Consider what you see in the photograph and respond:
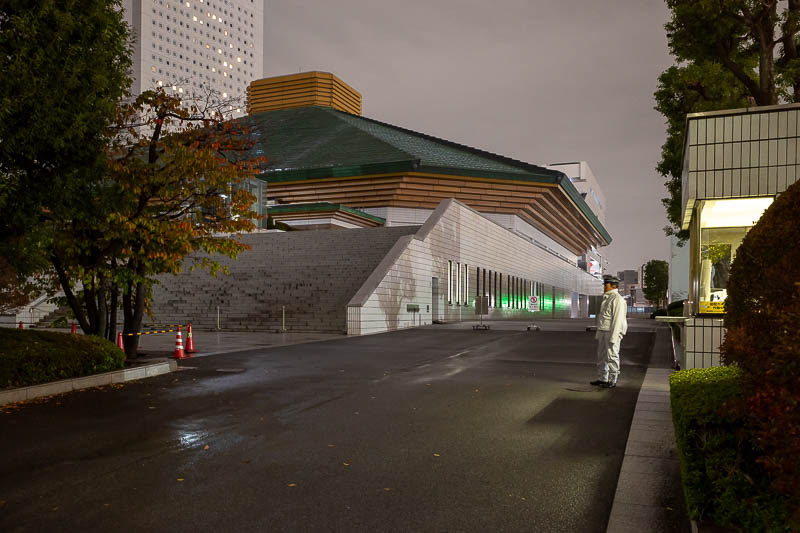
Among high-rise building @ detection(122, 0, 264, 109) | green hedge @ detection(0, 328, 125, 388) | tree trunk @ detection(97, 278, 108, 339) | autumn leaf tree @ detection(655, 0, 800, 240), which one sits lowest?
green hedge @ detection(0, 328, 125, 388)

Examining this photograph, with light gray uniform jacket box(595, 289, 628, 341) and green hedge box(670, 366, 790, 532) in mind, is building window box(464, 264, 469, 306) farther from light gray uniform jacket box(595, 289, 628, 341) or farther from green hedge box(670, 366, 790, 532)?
green hedge box(670, 366, 790, 532)

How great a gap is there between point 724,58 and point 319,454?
19.2 meters

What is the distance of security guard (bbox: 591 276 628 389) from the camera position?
374 inches

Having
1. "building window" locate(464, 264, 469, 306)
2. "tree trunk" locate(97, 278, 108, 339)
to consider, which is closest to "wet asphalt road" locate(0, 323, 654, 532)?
"tree trunk" locate(97, 278, 108, 339)

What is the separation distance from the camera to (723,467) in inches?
133

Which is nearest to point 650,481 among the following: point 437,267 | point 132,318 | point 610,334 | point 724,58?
point 610,334

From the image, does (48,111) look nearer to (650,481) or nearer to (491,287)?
(650,481)

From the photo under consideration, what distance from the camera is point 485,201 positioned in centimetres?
5250

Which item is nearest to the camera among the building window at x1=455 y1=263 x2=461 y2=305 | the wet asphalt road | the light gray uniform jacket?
the wet asphalt road

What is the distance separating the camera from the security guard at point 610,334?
9.49 metres

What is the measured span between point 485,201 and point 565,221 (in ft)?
68.7

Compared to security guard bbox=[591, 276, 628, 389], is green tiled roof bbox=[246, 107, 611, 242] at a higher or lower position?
higher

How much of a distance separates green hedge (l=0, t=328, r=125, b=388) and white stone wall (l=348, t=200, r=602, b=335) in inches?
464

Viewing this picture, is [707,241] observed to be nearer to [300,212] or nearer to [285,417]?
[285,417]
